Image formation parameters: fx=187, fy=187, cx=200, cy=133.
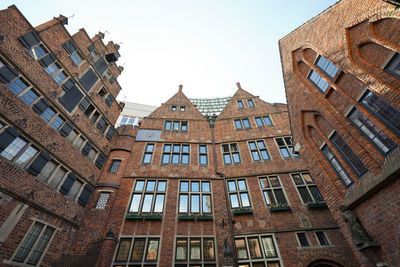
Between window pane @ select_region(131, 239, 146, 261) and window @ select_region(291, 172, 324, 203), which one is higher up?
window @ select_region(291, 172, 324, 203)

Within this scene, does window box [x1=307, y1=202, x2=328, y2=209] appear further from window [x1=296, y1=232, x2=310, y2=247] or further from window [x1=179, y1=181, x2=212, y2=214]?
window [x1=179, y1=181, x2=212, y2=214]

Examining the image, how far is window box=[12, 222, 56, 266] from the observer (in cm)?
744

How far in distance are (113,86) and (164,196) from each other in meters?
10.9

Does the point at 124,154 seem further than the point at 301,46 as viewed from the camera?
Yes

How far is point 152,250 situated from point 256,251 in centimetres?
519

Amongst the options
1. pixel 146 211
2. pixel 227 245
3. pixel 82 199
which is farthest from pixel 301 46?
pixel 82 199

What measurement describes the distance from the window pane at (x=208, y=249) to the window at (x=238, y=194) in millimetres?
2350

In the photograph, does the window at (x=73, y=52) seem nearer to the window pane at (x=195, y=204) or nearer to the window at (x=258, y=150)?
the window pane at (x=195, y=204)

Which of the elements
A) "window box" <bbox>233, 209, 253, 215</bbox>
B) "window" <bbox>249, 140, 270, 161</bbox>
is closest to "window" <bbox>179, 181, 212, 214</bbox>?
"window box" <bbox>233, 209, 253, 215</bbox>

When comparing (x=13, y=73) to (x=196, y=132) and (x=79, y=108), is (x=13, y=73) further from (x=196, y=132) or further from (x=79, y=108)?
(x=196, y=132)

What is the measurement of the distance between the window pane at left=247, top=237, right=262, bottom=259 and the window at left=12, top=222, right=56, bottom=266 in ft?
31.3

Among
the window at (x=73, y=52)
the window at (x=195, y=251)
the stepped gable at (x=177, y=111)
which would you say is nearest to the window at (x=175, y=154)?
the stepped gable at (x=177, y=111)

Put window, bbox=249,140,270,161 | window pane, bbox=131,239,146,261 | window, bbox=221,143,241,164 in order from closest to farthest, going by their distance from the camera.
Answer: window pane, bbox=131,239,146,261
window, bbox=249,140,270,161
window, bbox=221,143,241,164

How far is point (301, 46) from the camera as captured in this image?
32.5 feet
